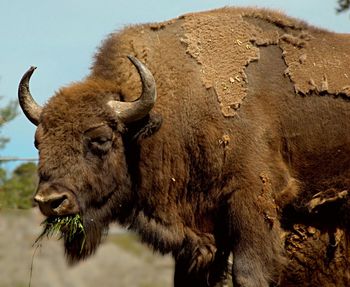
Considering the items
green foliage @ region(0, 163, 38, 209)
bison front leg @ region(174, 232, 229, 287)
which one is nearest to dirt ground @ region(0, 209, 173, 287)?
green foliage @ region(0, 163, 38, 209)

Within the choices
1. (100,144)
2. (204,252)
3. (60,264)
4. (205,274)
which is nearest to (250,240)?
(204,252)

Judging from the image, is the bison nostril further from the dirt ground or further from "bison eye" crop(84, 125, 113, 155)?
the dirt ground

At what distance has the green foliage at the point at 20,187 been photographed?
2089 cm

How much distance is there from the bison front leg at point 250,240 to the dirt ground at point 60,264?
7.51m

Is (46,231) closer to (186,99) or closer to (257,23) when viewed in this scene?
(186,99)

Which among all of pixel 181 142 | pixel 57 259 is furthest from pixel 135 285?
pixel 181 142

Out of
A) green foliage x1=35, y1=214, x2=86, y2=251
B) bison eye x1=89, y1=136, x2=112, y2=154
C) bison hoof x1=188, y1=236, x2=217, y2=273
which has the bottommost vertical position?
bison hoof x1=188, y1=236, x2=217, y2=273

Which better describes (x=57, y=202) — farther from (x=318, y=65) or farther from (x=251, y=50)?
(x=318, y=65)

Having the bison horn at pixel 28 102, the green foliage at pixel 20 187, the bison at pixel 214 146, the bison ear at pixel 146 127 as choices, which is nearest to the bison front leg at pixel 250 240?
the bison at pixel 214 146

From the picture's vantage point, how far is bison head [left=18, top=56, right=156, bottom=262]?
7734 millimetres

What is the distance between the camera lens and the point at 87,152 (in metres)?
7.93

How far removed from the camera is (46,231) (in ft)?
26.0

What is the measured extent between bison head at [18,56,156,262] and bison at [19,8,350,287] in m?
0.01

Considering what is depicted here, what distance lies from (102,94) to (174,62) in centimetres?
78
